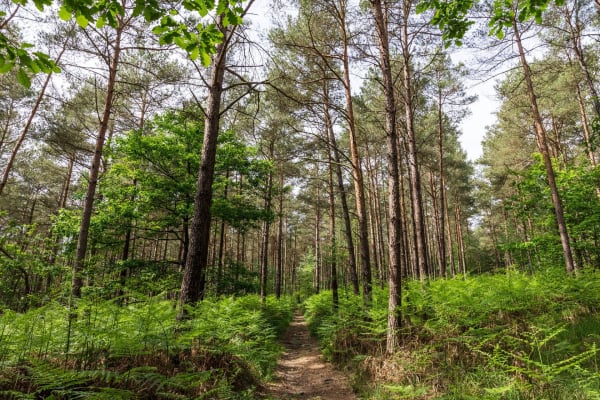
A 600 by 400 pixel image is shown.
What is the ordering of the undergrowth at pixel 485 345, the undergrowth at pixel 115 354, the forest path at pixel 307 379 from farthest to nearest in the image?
the forest path at pixel 307 379, the undergrowth at pixel 485 345, the undergrowth at pixel 115 354

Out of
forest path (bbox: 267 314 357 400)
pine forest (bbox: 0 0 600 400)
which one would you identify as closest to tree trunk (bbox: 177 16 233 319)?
pine forest (bbox: 0 0 600 400)

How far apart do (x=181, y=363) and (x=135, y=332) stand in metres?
0.75

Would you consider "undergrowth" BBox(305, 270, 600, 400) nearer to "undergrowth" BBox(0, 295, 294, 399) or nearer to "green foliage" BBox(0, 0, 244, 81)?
"undergrowth" BBox(0, 295, 294, 399)

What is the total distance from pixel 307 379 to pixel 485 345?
3700 mm

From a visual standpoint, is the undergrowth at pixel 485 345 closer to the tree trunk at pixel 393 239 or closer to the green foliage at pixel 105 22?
the tree trunk at pixel 393 239

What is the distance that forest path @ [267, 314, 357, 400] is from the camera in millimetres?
5137

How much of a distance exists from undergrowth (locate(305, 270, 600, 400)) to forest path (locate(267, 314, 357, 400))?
0.34 metres

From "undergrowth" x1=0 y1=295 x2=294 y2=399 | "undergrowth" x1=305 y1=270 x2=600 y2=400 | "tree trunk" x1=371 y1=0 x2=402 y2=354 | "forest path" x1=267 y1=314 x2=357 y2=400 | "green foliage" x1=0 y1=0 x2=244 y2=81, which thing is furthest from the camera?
"tree trunk" x1=371 y1=0 x2=402 y2=354

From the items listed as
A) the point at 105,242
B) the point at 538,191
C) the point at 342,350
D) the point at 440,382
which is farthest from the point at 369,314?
the point at 538,191

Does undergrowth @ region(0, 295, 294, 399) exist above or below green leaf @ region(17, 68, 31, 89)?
below

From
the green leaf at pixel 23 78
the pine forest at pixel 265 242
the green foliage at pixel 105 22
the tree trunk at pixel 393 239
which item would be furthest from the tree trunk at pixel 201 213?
the tree trunk at pixel 393 239

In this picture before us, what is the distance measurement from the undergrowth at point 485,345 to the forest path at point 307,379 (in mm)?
342

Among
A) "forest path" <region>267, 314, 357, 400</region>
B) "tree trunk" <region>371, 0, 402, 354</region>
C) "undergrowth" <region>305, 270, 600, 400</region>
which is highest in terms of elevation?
"tree trunk" <region>371, 0, 402, 354</region>

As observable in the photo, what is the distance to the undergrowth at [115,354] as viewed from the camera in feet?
8.68
